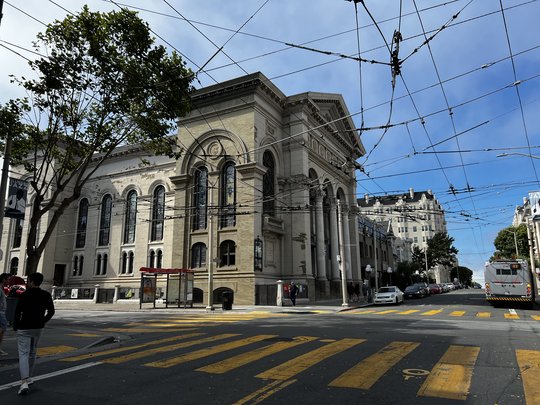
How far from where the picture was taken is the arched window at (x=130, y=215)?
44656 mm

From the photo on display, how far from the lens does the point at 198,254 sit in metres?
36.0

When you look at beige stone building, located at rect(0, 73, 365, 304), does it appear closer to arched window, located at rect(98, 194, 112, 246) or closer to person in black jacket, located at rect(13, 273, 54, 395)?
arched window, located at rect(98, 194, 112, 246)

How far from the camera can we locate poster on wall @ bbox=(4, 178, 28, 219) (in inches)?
513

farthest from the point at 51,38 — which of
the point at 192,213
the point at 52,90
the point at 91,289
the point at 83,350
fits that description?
the point at 91,289

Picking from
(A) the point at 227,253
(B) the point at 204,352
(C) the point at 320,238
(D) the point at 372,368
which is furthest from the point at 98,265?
(D) the point at 372,368

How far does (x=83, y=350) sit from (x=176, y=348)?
220cm

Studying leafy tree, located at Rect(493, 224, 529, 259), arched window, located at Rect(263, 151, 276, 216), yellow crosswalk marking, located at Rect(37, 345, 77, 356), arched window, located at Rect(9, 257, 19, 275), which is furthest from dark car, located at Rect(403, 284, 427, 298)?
arched window, located at Rect(9, 257, 19, 275)

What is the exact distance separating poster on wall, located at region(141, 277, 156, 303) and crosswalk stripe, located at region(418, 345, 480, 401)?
78.8ft

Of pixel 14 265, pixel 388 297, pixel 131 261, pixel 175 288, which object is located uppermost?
pixel 131 261

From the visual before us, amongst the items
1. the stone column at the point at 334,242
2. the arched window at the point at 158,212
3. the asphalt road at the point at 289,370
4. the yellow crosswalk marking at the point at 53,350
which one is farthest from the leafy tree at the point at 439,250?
the yellow crosswalk marking at the point at 53,350

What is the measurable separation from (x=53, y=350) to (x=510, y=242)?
8761 centimetres

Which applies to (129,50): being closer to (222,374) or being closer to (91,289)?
(222,374)

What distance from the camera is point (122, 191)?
45.8 metres

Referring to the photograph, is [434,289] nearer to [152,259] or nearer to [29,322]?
[152,259]
